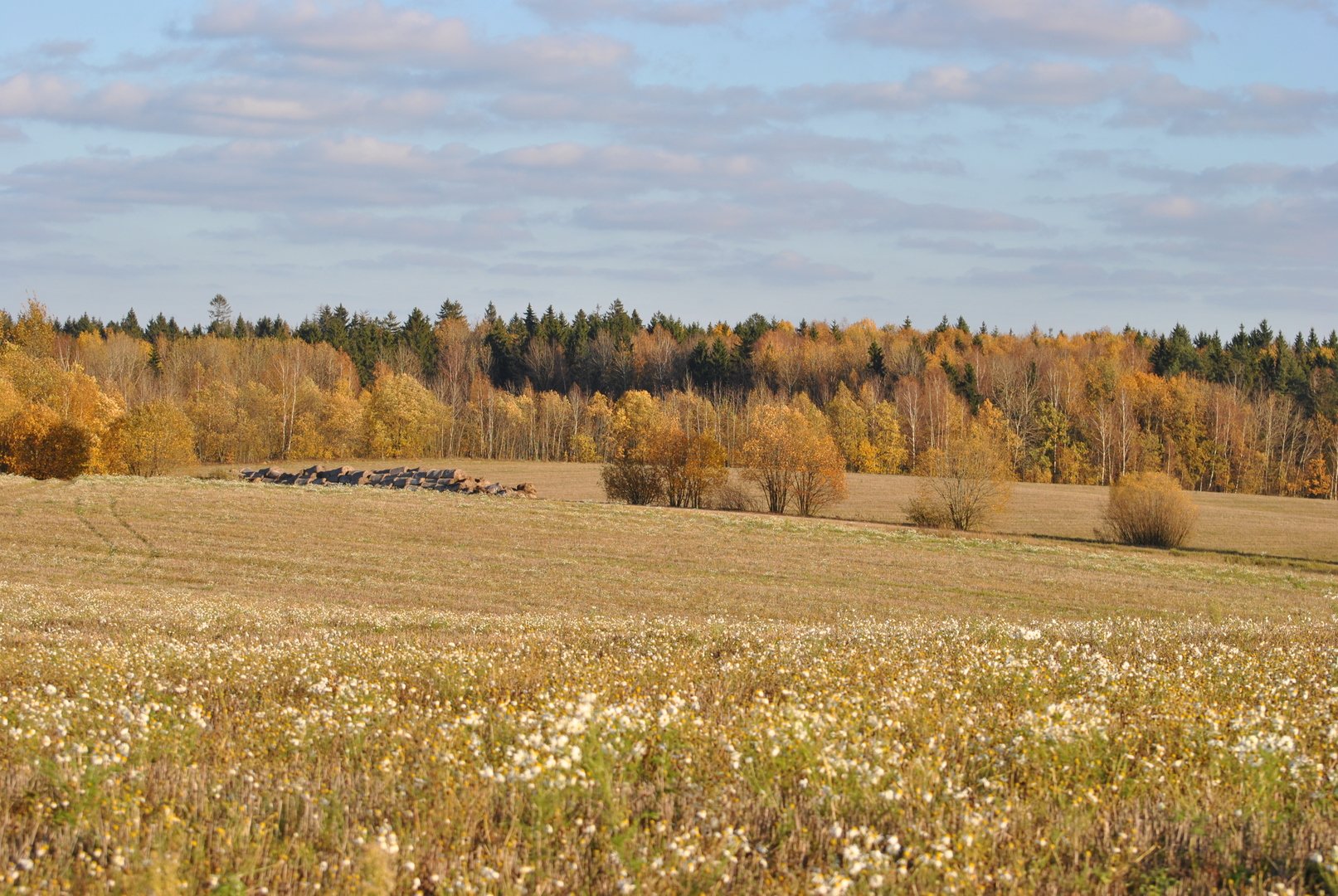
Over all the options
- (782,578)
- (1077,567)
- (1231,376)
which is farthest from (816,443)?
(1231,376)

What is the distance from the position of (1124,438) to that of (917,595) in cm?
8767

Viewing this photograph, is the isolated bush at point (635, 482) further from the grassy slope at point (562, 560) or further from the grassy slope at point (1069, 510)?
the grassy slope at point (1069, 510)

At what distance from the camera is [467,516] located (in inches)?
2026

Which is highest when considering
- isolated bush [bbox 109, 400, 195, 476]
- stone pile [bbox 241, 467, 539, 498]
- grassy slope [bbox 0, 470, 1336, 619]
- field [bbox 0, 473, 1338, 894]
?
isolated bush [bbox 109, 400, 195, 476]

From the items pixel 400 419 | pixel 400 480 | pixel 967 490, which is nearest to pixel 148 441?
pixel 400 480

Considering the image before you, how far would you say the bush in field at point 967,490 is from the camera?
6172 centimetres

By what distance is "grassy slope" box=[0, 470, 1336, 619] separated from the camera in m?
31.8

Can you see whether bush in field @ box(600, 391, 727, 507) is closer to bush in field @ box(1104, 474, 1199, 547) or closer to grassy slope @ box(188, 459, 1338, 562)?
grassy slope @ box(188, 459, 1338, 562)

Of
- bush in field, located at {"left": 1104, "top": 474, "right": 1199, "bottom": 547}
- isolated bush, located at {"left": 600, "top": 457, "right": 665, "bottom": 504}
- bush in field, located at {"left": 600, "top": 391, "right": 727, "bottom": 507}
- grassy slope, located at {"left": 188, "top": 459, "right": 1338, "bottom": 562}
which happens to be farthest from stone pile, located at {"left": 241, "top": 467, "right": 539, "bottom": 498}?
bush in field, located at {"left": 1104, "top": 474, "right": 1199, "bottom": 547}

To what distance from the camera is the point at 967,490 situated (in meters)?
61.8

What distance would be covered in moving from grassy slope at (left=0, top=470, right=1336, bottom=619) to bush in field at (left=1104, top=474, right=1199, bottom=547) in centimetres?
572

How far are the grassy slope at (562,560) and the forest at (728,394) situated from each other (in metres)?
43.2

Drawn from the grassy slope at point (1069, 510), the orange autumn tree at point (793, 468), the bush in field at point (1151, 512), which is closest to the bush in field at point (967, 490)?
the grassy slope at point (1069, 510)

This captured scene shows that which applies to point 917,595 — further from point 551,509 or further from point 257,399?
point 257,399
